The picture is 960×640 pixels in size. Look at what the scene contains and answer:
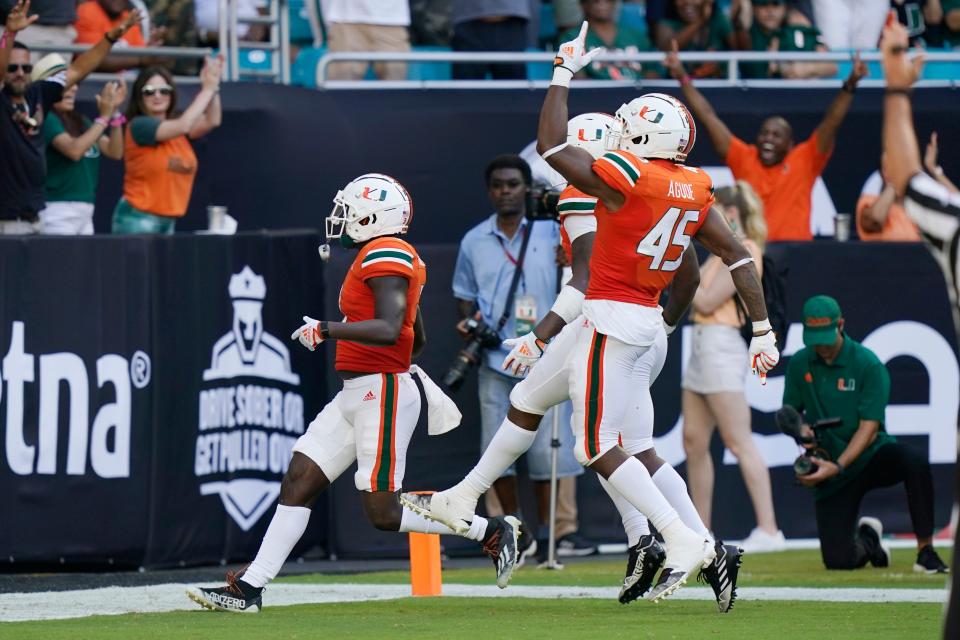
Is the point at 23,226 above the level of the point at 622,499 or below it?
above

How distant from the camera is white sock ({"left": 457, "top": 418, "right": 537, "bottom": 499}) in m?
8.39

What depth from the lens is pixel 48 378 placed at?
10.3m

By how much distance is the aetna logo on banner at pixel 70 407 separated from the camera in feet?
33.6

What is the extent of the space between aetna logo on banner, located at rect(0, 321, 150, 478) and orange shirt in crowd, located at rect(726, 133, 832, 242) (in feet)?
15.8

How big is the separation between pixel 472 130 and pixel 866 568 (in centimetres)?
455

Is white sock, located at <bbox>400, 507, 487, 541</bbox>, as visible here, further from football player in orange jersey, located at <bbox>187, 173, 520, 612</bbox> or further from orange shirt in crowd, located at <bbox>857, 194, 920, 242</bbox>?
orange shirt in crowd, located at <bbox>857, 194, 920, 242</bbox>

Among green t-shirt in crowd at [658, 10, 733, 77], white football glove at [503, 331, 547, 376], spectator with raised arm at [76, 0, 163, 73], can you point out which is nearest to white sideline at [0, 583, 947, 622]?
white football glove at [503, 331, 547, 376]

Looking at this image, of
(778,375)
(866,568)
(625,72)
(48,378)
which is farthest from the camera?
(625,72)

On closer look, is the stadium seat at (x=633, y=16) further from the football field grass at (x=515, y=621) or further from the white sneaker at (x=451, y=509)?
the white sneaker at (x=451, y=509)

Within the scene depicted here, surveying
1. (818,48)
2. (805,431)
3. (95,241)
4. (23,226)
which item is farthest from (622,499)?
(818,48)

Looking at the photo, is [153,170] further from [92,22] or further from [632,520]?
[632,520]

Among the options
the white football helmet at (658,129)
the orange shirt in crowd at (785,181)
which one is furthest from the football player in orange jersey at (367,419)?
the orange shirt in crowd at (785,181)

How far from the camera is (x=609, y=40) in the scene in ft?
46.5

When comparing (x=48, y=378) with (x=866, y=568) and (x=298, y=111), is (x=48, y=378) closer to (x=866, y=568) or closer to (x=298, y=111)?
(x=298, y=111)
